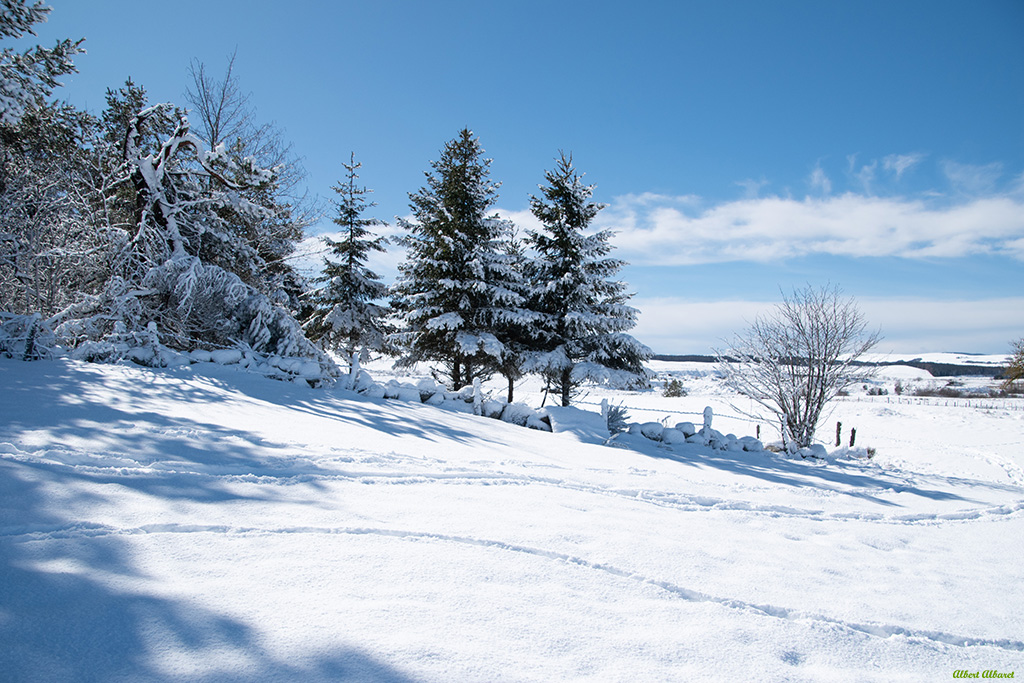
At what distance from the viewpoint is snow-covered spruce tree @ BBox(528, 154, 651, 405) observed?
13.3 metres

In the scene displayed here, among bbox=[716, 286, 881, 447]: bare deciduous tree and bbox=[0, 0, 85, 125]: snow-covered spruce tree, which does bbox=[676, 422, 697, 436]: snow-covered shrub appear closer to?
bbox=[716, 286, 881, 447]: bare deciduous tree

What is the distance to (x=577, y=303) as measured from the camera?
44.4 ft

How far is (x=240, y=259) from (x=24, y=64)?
493 centimetres

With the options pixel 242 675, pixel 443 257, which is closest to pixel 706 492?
pixel 242 675

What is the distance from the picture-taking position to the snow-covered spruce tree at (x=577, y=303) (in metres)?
→ 13.3

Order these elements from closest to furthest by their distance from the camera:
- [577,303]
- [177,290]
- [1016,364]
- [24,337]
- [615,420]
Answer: [24,337] → [177,290] → [615,420] → [577,303] → [1016,364]

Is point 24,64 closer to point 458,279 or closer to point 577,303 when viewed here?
point 458,279

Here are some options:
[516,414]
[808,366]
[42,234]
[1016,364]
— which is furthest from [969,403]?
[42,234]

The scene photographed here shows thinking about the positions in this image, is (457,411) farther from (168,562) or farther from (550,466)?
(168,562)

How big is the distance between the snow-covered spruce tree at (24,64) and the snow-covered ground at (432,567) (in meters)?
6.70

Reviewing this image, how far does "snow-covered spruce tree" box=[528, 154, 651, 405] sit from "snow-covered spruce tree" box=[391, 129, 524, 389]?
1.10 meters

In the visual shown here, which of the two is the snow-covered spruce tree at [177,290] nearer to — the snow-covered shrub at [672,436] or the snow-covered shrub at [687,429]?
the snow-covered shrub at [672,436]

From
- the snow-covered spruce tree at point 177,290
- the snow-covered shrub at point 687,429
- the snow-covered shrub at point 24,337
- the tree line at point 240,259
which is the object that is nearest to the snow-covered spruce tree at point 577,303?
the tree line at point 240,259

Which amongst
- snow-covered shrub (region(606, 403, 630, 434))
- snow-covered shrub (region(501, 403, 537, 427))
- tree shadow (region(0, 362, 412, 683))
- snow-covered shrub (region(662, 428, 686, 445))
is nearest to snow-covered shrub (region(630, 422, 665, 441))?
snow-covered shrub (region(662, 428, 686, 445))
